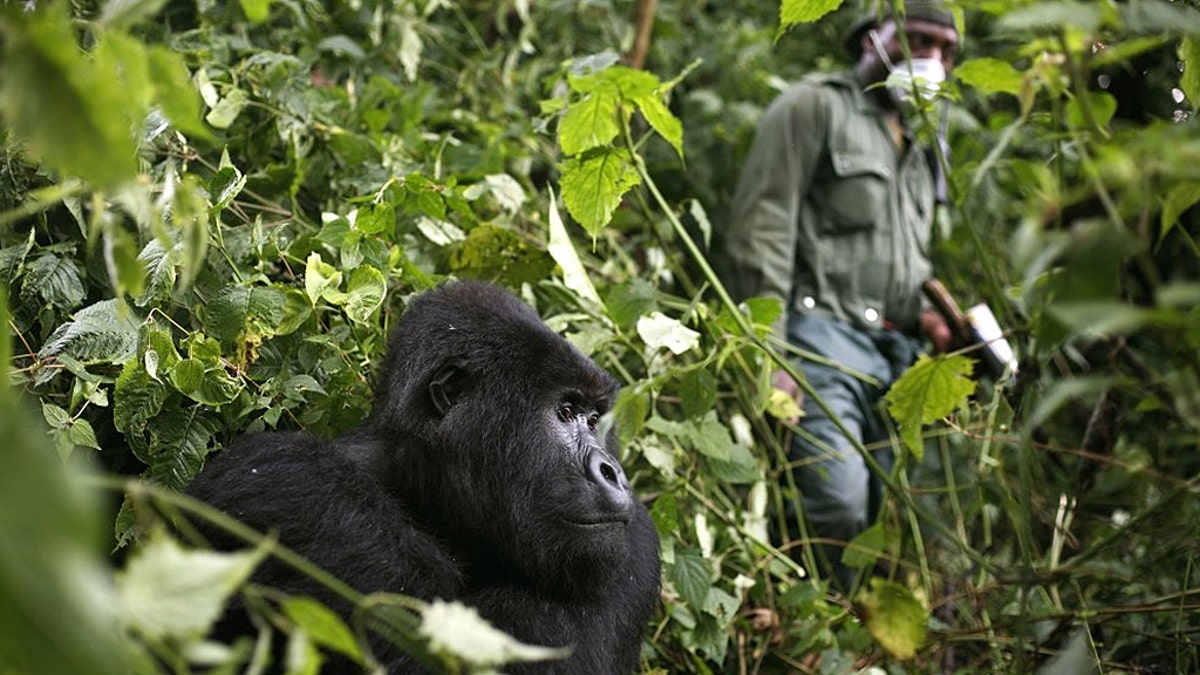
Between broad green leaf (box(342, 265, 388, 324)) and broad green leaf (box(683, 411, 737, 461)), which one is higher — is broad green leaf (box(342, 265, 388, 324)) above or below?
above

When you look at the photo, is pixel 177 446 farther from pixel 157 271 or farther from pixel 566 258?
pixel 566 258

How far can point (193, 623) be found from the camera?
1.22m

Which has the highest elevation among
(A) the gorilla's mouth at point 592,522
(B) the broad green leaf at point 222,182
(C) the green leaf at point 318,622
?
(C) the green leaf at point 318,622

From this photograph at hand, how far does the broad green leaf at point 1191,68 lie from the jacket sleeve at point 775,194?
251cm

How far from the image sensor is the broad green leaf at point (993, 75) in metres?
2.33

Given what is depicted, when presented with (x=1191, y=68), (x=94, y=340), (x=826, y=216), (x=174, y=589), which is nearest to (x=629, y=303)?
(x=94, y=340)

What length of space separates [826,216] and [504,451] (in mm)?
2679

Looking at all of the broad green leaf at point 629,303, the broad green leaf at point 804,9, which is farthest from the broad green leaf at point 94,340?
the broad green leaf at point 804,9

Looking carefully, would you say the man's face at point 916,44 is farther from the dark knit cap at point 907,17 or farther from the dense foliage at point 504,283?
the dense foliage at point 504,283

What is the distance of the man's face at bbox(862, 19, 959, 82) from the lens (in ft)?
16.1

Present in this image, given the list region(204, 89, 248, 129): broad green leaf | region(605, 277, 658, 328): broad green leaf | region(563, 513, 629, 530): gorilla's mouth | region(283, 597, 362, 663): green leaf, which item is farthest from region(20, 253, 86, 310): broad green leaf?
region(283, 597, 362, 663): green leaf

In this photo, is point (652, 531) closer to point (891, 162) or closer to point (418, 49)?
point (418, 49)

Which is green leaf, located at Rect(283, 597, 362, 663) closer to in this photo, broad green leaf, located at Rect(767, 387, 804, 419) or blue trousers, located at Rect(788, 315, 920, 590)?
broad green leaf, located at Rect(767, 387, 804, 419)

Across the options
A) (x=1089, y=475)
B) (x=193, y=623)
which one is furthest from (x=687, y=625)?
(x=193, y=623)
